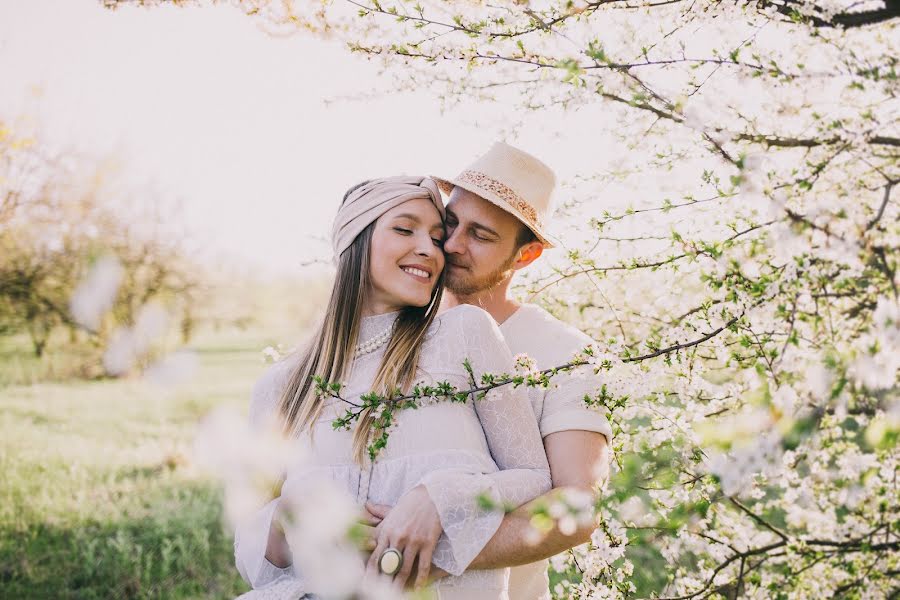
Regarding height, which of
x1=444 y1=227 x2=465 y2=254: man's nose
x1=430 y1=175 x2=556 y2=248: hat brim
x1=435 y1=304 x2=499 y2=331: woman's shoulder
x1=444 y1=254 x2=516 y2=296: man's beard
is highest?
x1=430 y1=175 x2=556 y2=248: hat brim

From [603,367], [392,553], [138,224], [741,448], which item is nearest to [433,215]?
[603,367]

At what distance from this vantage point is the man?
187cm

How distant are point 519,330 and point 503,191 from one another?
65 cm

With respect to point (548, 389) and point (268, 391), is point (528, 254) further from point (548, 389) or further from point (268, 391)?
point (268, 391)

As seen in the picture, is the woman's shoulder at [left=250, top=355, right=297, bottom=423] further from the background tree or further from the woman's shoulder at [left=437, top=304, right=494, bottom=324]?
the background tree

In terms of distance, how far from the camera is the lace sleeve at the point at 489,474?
70.7 inches

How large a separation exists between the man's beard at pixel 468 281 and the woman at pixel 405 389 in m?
0.17

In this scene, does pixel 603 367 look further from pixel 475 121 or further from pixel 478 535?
pixel 475 121

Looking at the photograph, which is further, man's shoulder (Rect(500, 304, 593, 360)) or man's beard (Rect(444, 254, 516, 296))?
man's beard (Rect(444, 254, 516, 296))

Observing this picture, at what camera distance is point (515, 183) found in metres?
2.96

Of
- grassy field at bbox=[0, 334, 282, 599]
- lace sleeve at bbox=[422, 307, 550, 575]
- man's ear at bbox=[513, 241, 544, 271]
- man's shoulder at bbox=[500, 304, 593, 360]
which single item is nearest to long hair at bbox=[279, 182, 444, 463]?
lace sleeve at bbox=[422, 307, 550, 575]

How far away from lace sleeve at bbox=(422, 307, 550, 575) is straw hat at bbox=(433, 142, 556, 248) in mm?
808

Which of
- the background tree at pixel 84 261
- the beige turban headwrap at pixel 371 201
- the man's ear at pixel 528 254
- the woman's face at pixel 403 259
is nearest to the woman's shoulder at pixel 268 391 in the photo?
the woman's face at pixel 403 259

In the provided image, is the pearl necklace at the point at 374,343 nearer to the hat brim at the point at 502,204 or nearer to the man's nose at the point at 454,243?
the man's nose at the point at 454,243
